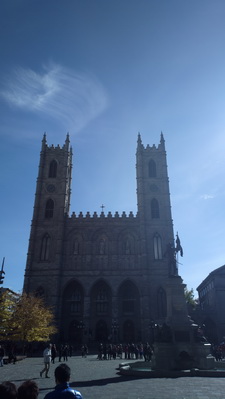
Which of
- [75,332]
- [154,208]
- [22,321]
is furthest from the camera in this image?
[154,208]

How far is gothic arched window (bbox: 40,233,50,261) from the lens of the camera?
46469 millimetres

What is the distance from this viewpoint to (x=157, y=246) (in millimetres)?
46781

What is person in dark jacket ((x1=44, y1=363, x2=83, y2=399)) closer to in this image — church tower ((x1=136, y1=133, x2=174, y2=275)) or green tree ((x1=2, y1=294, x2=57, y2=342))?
green tree ((x1=2, y1=294, x2=57, y2=342))

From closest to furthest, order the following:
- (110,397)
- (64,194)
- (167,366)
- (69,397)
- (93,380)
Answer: (69,397) → (110,397) → (93,380) → (167,366) → (64,194)

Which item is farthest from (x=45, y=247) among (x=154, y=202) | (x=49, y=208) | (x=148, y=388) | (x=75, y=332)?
(x=148, y=388)

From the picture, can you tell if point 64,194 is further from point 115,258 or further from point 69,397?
point 69,397

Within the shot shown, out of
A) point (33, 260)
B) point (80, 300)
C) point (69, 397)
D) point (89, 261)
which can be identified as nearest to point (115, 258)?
point (89, 261)

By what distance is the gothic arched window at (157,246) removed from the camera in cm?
4612

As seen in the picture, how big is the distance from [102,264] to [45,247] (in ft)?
29.8

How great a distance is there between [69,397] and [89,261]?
140 ft

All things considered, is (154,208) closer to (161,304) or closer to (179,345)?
(161,304)

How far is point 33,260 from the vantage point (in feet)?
151

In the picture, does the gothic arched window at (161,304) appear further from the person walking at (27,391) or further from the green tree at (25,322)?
the person walking at (27,391)

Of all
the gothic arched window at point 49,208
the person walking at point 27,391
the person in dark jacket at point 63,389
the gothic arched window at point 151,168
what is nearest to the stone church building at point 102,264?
the gothic arched window at point 49,208
